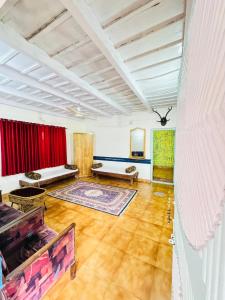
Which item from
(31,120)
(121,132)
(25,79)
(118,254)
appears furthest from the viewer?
(121,132)

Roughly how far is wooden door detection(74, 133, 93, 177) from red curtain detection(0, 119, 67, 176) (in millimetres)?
527

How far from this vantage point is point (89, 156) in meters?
6.14

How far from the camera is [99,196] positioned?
12.7 feet

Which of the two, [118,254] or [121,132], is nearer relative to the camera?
[118,254]

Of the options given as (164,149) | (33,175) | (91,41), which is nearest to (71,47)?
(91,41)

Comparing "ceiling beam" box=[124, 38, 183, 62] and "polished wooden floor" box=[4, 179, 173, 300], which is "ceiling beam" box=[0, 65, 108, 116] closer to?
"ceiling beam" box=[124, 38, 183, 62]

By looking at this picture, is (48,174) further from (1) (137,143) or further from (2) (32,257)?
(2) (32,257)

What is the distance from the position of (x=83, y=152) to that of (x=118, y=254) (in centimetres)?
446

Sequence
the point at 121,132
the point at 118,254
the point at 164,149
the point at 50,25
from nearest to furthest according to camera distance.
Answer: the point at 50,25
the point at 118,254
the point at 121,132
the point at 164,149

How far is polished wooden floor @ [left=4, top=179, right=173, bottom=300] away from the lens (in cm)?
147

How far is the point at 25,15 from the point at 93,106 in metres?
3.23

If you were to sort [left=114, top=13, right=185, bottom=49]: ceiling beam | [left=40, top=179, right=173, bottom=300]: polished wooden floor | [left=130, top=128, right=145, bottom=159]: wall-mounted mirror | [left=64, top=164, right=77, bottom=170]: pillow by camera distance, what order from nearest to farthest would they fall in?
[left=114, top=13, right=185, bottom=49]: ceiling beam → [left=40, top=179, right=173, bottom=300]: polished wooden floor → [left=130, top=128, right=145, bottom=159]: wall-mounted mirror → [left=64, top=164, right=77, bottom=170]: pillow

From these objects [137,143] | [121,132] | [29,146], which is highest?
[121,132]

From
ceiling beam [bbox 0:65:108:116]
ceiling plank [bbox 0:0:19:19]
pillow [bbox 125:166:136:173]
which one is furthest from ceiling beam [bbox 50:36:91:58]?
pillow [bbox 125:166:136:173]
